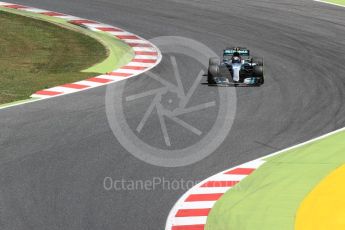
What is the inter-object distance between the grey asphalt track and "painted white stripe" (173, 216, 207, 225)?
24cm

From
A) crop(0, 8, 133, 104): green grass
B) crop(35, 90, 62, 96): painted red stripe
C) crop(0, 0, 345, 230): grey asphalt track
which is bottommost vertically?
crop(0, 8, 133, 104): green grass

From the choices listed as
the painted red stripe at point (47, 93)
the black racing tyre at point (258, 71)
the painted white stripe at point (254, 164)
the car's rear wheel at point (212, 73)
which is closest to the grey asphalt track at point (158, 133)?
the painted white stripe at point (254, 164)

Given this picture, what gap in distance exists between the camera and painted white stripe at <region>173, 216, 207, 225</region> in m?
13.4

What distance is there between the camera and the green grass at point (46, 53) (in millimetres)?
23359

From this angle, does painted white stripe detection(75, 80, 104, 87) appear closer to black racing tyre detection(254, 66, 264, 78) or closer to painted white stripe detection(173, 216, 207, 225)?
black racing tyre detection(254, 66, 264, 78)

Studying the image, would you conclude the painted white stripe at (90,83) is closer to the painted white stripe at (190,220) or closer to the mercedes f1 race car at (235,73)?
the mercedes f1 race car at (235,73)

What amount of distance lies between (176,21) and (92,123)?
12.8 meters

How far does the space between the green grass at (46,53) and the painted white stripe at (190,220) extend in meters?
8.49

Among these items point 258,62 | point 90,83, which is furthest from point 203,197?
point 258,62

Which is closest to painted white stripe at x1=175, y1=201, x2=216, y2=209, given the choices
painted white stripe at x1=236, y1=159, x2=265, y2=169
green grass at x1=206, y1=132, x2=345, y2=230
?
green grass at x1=206, y1=132, x2=345, y2=230

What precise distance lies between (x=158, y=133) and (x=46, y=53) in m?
9.96

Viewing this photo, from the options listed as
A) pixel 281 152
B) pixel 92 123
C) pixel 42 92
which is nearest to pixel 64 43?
pixel 42 92

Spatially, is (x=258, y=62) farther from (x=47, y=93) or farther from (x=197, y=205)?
(x=197, y=205)

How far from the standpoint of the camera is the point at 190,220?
13.5 m
